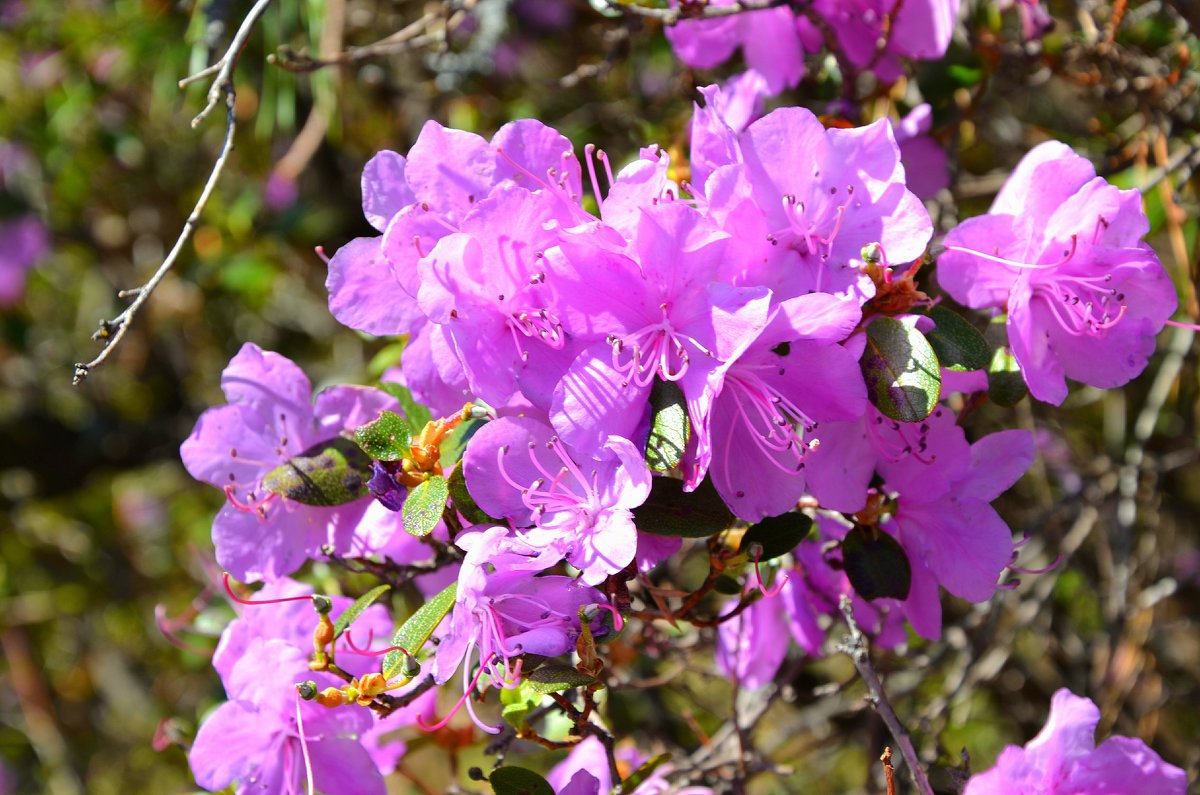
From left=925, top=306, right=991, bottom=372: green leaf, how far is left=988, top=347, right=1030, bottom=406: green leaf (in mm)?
55

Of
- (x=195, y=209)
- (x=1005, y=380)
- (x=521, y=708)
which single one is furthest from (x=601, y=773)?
(x=195, y=209)

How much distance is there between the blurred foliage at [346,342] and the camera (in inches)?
60.5

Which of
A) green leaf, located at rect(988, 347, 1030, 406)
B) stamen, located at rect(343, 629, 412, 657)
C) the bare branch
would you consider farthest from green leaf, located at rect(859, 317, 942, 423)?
the bare branch

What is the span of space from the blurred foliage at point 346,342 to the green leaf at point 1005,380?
1.30 feet

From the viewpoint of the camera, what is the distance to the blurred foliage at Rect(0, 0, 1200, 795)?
1537 mm

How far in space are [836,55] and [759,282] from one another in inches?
20.1

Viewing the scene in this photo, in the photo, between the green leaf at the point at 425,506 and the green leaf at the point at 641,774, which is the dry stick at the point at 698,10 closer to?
the green leaf at the point at 425,506

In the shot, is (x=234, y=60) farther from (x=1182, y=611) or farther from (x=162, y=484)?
(x=162, y=484)

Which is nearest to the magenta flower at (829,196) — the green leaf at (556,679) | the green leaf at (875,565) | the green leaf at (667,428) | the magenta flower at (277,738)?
the green leaf at (667,428)

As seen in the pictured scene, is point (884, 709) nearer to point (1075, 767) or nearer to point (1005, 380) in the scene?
point (1075, 767)

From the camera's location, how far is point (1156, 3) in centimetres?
149

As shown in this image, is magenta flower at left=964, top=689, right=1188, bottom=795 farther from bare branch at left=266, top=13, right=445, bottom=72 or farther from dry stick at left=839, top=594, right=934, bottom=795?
bare branch at left=266, top=13, right=445, bottom=72

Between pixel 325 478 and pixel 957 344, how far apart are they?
0.58 m

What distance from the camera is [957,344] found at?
94 centimetres
